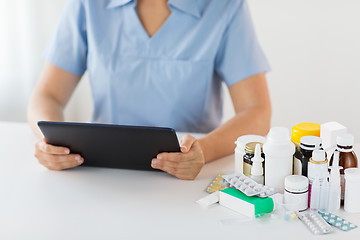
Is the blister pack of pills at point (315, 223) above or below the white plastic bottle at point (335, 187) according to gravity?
below

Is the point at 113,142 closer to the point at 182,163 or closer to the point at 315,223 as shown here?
the point at 182,163

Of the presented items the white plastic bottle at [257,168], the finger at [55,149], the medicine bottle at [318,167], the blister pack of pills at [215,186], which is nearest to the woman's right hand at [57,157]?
the finger at [55,149]

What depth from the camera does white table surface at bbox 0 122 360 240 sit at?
1.05 metres

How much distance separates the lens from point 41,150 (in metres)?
1.36

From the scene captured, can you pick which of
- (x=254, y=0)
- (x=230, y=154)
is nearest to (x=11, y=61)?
(x=254, y=0)

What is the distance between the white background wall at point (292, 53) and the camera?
2.54 metres

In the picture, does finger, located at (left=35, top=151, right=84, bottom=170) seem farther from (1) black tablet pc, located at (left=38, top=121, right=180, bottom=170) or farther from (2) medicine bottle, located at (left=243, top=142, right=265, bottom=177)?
(2) medicine bottle, located at (left=243, top=142, right=265, bottom=177)

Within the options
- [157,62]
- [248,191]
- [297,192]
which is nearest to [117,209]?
[248,191]

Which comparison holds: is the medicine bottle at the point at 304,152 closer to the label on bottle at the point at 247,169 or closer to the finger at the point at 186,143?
the label on bottle at the point at 247,169

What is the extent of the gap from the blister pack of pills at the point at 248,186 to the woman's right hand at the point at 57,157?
1.32ft

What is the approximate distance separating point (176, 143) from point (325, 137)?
35cm

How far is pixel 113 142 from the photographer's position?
49.7 inches

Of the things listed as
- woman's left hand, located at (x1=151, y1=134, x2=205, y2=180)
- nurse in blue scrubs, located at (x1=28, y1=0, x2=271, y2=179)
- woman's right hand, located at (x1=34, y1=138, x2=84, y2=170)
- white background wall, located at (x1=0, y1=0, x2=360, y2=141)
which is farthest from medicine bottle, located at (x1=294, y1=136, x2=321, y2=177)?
white background wall, located at (x1=0, y1=0, x2=360, y2=141)

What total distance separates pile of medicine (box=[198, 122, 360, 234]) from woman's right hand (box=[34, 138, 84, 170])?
1.25ft
